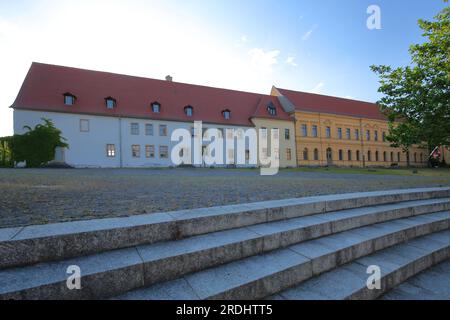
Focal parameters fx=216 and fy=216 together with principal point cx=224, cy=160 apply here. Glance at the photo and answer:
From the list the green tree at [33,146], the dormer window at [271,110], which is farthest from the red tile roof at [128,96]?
the green tree at [33,146]

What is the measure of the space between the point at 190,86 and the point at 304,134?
2239 cm

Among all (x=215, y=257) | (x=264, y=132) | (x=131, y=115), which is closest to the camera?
(x=215, y=257)

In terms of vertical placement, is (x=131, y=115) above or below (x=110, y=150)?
above

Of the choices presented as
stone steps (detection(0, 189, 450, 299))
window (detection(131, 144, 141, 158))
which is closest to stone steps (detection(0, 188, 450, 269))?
stone steps (detection(0, 189, 450, 299))

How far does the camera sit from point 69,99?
87.0ft

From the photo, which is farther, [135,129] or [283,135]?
[283,135]

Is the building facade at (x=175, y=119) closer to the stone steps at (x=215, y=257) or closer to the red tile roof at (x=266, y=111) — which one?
the red tile roof at (x=266, y=111)

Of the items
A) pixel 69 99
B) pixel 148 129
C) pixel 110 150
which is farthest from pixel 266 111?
pixel 69 99

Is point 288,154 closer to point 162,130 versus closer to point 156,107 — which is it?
point 162,130

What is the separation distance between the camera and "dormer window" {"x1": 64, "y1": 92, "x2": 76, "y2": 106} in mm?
26272

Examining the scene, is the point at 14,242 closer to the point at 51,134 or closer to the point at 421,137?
the point at 421,137

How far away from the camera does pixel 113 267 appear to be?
1815mm

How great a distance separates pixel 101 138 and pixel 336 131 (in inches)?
1624
